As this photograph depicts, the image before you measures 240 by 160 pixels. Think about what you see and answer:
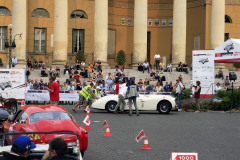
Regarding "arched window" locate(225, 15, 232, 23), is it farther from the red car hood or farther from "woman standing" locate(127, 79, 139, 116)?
the red car hood

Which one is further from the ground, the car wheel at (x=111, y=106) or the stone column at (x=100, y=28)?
the stone column at (x=100, y=28)

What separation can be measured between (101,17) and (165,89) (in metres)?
12.5

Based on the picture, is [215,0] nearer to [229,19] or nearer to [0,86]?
[229,19]

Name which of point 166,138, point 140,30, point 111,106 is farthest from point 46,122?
point 140,30

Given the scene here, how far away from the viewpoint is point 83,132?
36.0 feet

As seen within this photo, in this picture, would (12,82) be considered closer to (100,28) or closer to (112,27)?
(100,28)

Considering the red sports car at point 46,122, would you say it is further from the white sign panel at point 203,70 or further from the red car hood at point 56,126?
the white sign panel at point 203,70

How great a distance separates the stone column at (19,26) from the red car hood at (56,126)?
32.2m

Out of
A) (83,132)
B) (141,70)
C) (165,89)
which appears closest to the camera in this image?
(83,132)

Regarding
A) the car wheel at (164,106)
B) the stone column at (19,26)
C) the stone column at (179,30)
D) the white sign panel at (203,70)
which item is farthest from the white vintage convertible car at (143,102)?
the stone column at (179,30)

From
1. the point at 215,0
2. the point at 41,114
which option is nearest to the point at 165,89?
the point at 215,0

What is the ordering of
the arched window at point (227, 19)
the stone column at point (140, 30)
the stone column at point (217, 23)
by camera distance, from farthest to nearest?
1. the arched window at point (227, 19)
2. the stone column at point (217, 23)
3. the stone column at point (140, 30)

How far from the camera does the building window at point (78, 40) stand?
49213mm

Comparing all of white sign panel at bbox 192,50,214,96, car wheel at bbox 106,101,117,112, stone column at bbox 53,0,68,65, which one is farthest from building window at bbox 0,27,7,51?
car wheel at bbox 106,101,117,112
